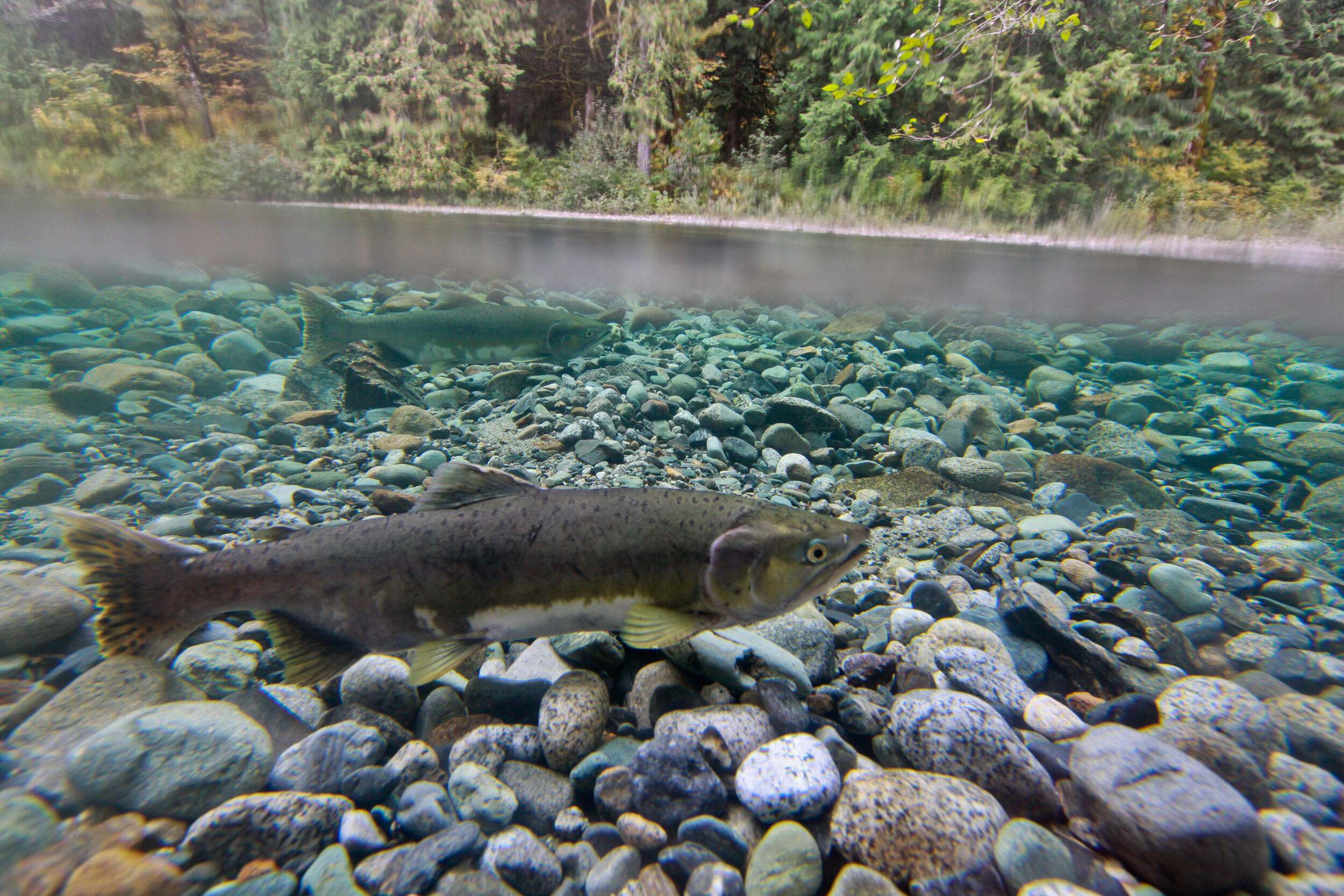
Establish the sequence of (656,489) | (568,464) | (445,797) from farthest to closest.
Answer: (568,464)
(656,489)
(445,797)

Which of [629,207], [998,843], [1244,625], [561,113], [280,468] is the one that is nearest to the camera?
[998,843]

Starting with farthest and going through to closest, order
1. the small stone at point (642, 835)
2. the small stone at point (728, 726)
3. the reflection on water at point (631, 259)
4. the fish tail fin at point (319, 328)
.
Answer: the reflection on water at point (631, 259) < the fish tail fin at point (319, 328) < the small stone at point (728, 726) < the small stone at point (642, 835)

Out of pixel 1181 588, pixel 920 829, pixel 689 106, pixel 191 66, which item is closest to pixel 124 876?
pixel 920 829

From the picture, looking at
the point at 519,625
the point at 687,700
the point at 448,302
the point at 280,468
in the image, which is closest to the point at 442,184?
the point at 448,302

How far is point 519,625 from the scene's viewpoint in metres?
1.43

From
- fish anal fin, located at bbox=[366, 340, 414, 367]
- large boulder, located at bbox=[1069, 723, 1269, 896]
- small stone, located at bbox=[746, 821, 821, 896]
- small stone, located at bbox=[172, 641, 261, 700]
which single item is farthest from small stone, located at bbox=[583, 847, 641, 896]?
fish anal fin, located at bbox=[366, 340, 414, 367]

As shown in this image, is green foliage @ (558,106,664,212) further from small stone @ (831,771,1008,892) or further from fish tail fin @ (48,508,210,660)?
small stone @ (831,771,1008,892)

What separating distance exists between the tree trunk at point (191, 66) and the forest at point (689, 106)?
12 millimetres

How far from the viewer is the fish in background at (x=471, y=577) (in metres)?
1.34

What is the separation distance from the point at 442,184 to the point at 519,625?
306cm

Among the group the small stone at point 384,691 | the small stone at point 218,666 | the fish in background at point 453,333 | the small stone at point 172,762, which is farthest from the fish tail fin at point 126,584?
the fish in background at point 453,333

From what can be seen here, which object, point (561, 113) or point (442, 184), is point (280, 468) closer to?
point (442, 184)

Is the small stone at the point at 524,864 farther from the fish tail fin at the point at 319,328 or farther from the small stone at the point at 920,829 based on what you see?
the fish tail fin at the point at 319,328

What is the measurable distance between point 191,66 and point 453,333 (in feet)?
7.70
